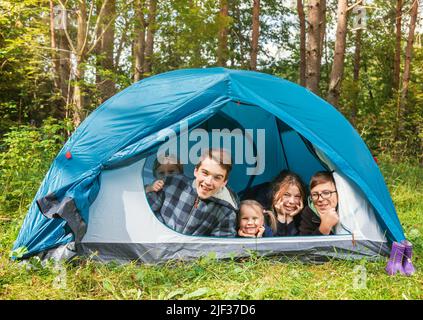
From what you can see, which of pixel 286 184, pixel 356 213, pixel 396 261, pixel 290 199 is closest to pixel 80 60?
pixel 286 184

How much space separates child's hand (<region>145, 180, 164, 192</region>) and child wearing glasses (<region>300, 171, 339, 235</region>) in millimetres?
1141

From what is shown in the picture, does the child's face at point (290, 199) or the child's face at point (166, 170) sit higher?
the child's face at point (166, 170)

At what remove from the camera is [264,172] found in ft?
14.4

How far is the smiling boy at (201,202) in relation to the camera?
10.0 feet

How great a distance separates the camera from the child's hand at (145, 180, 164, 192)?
3.14 meters

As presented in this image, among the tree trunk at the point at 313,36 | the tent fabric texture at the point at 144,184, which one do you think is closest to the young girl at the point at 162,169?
the tent fabric texture at the point at 144,184

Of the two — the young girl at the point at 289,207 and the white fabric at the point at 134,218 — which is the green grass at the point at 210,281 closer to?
the white fabric at the point at 134,218

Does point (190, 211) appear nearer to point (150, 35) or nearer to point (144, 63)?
point (144, 63)

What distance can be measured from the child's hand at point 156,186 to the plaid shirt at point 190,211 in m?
0.02

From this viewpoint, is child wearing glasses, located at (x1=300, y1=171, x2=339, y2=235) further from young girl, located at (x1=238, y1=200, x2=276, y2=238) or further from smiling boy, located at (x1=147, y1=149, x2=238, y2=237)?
smiling boy, located at (x1=147, y1=149, x2=238, y2=237)
